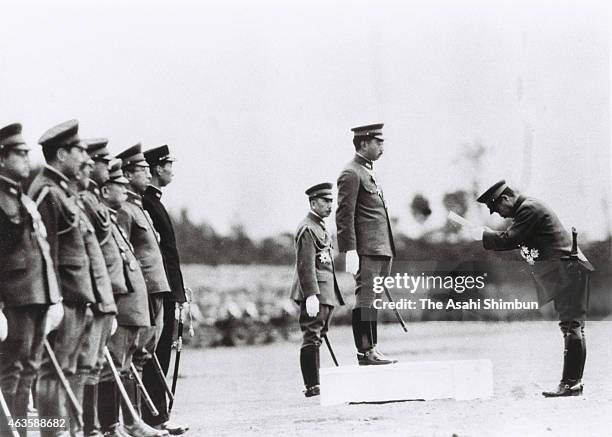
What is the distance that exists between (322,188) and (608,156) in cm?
261

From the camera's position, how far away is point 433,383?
26.5 feet

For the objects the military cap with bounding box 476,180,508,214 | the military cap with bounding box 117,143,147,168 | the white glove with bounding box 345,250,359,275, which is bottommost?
the white glove with bounding box 345,250,359,275

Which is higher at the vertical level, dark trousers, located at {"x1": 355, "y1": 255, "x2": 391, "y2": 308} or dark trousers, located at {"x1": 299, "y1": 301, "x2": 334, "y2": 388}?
dark trousers, located at {"x1": 355, "y1": 255, "x2": 391, "y2": 308}

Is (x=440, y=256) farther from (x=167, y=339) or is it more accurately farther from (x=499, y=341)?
(x=167, y=339)

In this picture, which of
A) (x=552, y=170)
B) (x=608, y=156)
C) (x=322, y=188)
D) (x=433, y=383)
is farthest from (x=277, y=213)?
(x=608, y=156)

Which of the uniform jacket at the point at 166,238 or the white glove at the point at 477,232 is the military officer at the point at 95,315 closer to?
the uniform jacket at the point at 166,238

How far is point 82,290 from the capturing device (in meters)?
6.48

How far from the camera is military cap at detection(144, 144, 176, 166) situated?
25.8ft

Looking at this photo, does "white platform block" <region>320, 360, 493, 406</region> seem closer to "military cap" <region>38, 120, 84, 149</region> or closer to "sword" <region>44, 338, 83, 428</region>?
"sword" <region>44, 338, 83, 428</region>

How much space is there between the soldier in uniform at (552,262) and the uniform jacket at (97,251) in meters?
3.48

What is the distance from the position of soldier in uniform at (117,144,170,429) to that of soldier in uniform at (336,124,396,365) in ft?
5.20

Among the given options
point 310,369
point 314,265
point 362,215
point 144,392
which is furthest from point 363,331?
point 144,392

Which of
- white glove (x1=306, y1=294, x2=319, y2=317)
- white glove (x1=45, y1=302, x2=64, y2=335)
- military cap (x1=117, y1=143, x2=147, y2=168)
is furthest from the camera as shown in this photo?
white glove (x1=306, y1=294, x2=319, y2=317)

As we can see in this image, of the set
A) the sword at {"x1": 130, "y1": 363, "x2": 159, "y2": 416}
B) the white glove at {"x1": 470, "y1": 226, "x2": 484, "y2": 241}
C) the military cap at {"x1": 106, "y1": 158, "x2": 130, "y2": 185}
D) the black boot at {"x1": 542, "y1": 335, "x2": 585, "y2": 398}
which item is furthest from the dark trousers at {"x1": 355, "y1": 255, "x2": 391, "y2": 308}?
the military cap at {"x1": 106, "y1": 158, "x2": 130, "y2": 185}
